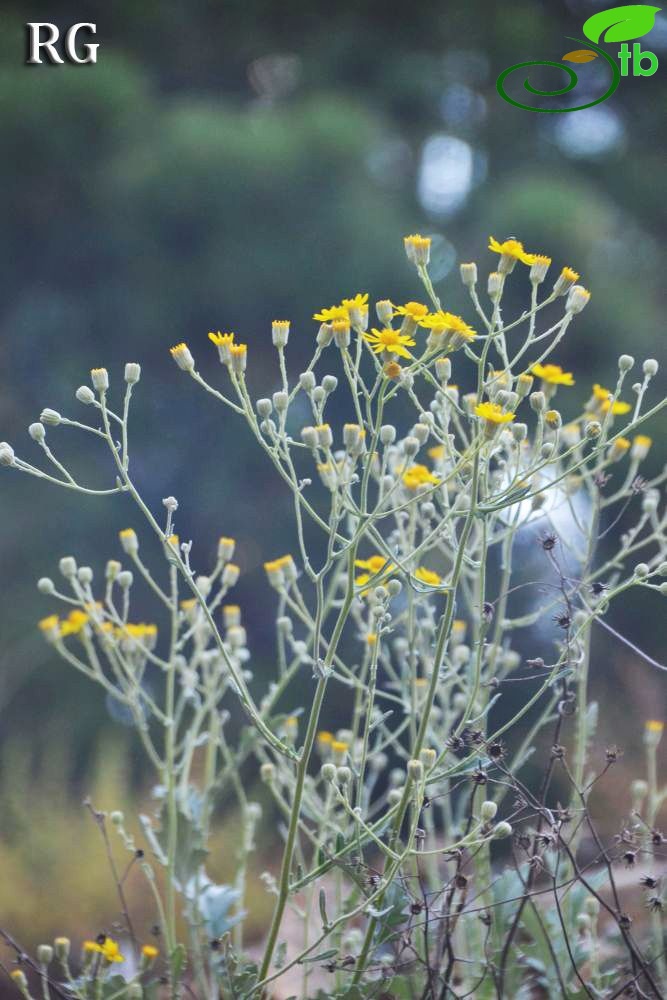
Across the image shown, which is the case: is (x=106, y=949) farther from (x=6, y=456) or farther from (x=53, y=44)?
(x=53, y=44)

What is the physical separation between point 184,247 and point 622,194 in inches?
47.7

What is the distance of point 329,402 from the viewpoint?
2.56 m

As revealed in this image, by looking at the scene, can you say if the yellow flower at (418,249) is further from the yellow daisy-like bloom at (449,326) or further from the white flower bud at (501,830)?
the white flower bud at (501,830)

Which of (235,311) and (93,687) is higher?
(235,311)

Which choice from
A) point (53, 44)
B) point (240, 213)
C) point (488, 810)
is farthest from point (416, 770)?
point (240, 213)

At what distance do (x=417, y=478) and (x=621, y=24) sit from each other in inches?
48.3

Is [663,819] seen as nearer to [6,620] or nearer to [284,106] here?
[6,620]

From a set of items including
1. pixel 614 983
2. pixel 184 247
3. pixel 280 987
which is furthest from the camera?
pixel 184 247

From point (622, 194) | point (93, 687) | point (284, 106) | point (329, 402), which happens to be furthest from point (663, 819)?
point (284, 106)

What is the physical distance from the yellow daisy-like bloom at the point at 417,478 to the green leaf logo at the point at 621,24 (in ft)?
3.11

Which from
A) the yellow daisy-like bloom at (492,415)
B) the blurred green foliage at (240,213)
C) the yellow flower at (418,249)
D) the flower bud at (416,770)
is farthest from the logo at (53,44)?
the flower bud at (416,770)

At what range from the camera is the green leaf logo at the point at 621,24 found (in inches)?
60.6

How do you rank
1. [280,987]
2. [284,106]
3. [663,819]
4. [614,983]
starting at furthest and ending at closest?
[284,106] < [663,819] < [280,987] < [614,983]

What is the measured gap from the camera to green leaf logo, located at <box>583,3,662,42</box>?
60.6 inches
